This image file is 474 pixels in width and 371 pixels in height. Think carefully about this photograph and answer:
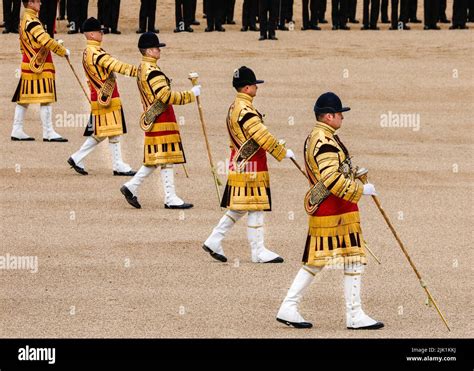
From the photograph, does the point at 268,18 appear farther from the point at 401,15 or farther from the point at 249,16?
the point at 401,15

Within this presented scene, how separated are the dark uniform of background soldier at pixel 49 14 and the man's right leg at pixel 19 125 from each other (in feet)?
23.7

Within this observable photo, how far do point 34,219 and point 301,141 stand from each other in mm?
5131

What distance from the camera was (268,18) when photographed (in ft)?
92.6

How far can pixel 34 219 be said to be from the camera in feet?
51.7

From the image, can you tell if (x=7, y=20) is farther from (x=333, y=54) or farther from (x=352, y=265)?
(x=352, y=265)

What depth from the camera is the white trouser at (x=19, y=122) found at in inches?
767

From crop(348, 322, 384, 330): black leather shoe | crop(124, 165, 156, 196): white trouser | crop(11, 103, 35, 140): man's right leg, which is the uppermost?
crop(11, 103, 35, 140): man's right leg

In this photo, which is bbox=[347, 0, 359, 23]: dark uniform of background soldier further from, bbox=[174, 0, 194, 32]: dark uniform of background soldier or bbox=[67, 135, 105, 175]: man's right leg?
bbox=[67, 135, 105, 175]: man's right leg

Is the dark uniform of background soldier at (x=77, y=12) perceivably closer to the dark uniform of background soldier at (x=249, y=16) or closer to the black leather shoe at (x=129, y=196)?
the dark uniform of background soldier at (x=249, y=16)

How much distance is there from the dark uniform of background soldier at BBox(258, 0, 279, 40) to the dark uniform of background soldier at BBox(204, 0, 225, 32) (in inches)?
52.4

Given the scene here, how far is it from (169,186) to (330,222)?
15.1 ft

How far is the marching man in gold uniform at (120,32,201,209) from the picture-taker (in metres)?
15.5

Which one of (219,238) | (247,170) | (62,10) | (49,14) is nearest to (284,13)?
(62,10)

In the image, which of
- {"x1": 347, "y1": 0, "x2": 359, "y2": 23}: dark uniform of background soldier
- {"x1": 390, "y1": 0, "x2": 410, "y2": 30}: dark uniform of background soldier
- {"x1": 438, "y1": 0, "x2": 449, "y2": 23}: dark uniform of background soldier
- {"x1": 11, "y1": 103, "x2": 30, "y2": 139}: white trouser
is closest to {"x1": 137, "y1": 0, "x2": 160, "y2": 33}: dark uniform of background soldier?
{"x1": 347, "y1": 0, "x2": 359, "y2": 23}: dark uniform of background soldier
